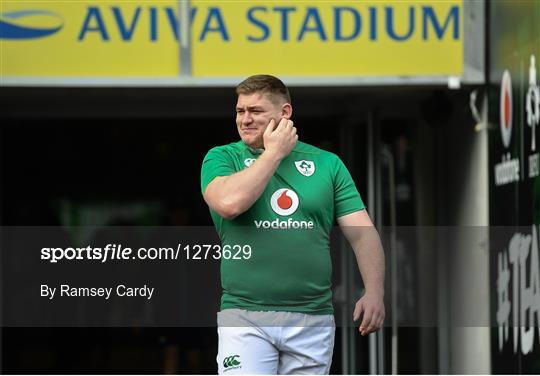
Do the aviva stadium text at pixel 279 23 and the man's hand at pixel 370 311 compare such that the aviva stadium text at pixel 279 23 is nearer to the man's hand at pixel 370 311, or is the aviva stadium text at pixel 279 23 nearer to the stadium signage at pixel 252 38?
the stadium signage at pixel 252 38

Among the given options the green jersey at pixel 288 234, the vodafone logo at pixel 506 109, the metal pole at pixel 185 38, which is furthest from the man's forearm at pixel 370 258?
the metal pole at pixel 185 38

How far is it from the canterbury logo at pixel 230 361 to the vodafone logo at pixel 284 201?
1.87ft

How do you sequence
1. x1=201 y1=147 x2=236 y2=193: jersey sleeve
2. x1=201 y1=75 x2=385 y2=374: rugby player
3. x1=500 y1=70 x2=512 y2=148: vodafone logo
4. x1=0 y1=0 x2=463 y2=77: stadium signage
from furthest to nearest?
1. x1=0 y1=0 x2=463 y2=77: stadium signage
2. x1=500 y1=70 x2=512 y2=148: vodafone logo
3. x1=201 y1=147 x2=236 y2=193: jersey sleeve
4. x1=201 y1=75 x2=385 y2=374: rugby player

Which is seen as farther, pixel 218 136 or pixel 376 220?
pixel 218 136

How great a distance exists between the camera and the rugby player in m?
4.23

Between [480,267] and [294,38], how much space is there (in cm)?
203

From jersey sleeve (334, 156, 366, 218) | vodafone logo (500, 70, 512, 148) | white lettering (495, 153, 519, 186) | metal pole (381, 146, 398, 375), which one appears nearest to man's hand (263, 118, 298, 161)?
jersey sleeve (334, 156, 366, 218)

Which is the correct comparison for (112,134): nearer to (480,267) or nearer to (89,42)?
(89,42)

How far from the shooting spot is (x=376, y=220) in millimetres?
9289

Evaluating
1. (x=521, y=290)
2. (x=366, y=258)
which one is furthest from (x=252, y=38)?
(x=366, y=258)

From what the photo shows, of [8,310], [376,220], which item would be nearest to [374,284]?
[376,220]

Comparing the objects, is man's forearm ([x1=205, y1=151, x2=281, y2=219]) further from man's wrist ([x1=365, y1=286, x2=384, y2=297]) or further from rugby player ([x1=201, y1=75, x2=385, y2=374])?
man's wrist ([x1=365, y1=286, x2=384, y2=297])

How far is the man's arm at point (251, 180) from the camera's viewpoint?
411cm

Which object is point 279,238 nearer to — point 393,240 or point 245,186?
point 245,186
